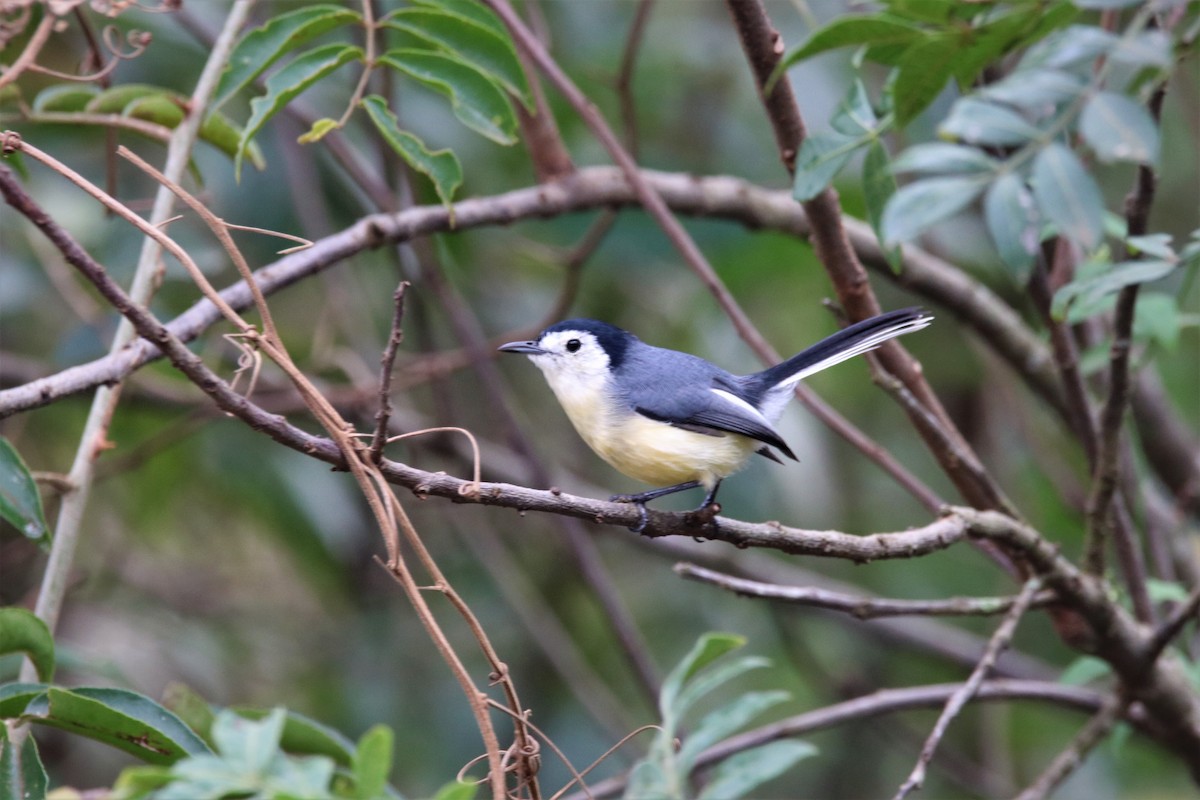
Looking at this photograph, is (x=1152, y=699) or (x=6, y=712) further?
(x=1152, y=699)

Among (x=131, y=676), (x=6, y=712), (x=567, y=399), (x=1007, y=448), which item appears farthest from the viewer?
(x=1007, y=448)

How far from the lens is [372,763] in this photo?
4.01 feet

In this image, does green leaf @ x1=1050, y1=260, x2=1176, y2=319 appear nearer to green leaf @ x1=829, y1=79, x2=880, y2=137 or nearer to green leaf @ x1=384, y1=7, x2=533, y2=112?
green leaf @ x1=829, y1=79, x2=880, y2=137

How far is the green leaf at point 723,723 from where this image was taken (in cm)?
139

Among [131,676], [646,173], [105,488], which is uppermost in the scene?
[646,173]

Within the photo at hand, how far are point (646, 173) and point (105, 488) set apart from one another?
101 inches

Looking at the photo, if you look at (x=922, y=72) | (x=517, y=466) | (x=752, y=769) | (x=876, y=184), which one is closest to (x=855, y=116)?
(x=876, y=184)

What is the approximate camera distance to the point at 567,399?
2.79 meters

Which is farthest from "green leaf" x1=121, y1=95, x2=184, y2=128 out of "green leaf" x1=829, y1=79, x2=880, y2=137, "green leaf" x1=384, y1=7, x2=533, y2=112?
"green leaf" x1=829, y1=79, x2=880, y2=137

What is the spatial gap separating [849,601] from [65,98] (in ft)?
6.54

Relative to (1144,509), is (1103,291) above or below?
above

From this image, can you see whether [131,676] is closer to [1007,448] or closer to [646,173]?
[646,173]

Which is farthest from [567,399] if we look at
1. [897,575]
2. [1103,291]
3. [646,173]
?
[897,575]

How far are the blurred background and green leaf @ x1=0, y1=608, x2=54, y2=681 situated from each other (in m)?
1.75
